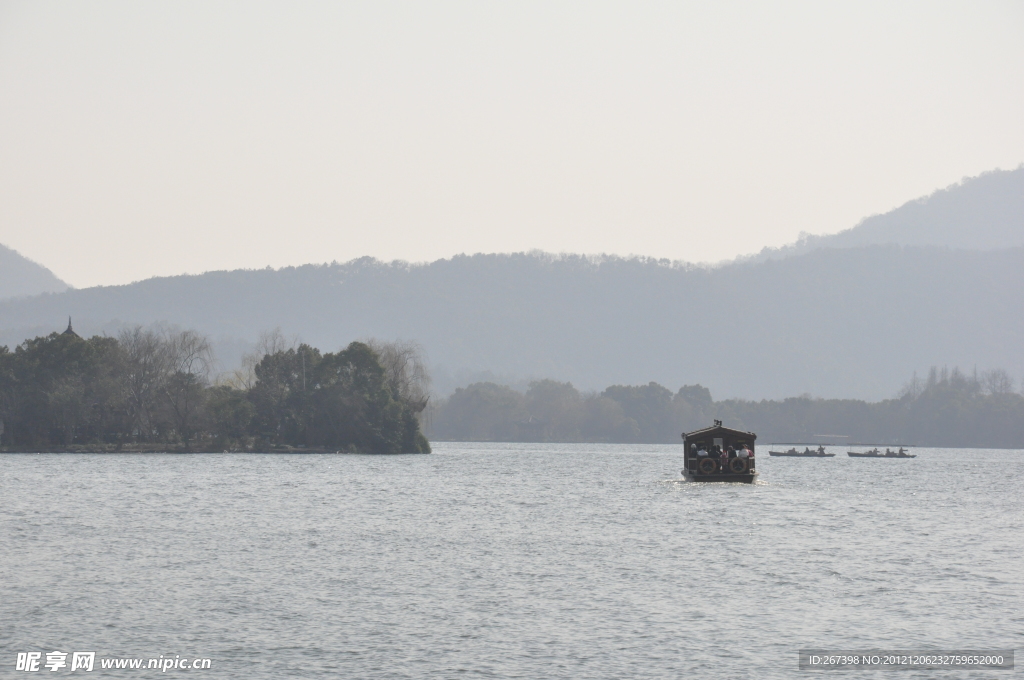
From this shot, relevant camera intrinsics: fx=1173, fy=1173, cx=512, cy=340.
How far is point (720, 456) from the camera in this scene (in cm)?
9925

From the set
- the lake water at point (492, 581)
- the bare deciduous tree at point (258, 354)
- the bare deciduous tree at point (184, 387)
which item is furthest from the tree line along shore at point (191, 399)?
the lake water at point (492, 581)

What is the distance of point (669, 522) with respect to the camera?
66.4 m

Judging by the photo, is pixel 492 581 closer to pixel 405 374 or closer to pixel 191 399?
pixel 191 399

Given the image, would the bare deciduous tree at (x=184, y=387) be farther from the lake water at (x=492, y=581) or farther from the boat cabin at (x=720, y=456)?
the boat cabin at (x=720, y=456)

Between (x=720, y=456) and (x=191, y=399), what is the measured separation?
79.5 meters

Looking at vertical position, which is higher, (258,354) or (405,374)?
(258,354)

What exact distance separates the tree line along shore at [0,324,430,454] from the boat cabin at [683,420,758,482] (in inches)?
2508

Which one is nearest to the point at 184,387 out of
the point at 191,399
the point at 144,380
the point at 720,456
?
the point at 191,399

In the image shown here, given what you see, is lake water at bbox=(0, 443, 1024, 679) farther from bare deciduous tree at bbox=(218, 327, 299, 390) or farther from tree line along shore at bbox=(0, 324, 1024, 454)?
bare deciduous tree at bbox=(218, 327, 299, 390)

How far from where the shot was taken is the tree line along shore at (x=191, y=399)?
14738 centimetres

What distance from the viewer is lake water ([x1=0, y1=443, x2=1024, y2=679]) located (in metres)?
31.0

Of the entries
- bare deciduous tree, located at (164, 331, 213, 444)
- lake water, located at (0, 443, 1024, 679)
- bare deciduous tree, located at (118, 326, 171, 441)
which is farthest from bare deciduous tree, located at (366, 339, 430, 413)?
lake water, located at (0, 443, 1024, 679)

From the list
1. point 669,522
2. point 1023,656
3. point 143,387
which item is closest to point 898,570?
point 1023,656

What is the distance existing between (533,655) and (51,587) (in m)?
17.9
